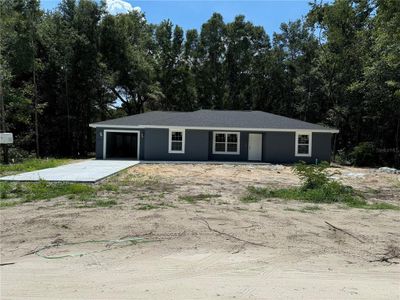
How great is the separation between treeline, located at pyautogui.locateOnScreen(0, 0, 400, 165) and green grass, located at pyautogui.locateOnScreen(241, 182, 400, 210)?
50.9ft

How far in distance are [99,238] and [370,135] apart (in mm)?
34310

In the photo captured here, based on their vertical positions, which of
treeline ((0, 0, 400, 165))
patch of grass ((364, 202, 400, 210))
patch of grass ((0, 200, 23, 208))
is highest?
treeline ((0, 0, 400, 165))

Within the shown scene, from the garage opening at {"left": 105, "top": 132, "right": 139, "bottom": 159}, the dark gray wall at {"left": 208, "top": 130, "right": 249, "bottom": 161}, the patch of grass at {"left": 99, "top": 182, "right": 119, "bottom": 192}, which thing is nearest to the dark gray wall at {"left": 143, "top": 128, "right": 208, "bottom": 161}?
the dark gray wall at {"left": 208, "top": 130, "right": 249, "bottom": 161}

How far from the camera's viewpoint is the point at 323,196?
1098cm

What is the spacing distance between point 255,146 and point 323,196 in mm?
16189

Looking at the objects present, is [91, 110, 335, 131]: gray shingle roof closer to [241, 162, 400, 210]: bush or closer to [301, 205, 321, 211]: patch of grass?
[241, 162, 400, 210]: bush

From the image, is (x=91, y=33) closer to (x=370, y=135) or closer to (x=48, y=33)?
(x=48, y=33)

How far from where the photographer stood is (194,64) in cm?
4569

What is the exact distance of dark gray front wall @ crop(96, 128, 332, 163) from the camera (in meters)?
26.1

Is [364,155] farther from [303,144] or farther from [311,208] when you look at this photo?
[311,208]

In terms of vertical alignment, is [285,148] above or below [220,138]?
below

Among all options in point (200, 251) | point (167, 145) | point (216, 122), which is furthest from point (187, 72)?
point (200, 251)

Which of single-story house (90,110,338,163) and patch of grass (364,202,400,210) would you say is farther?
single-story house (90,110,338,163)

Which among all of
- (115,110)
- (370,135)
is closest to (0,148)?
(115,110)
